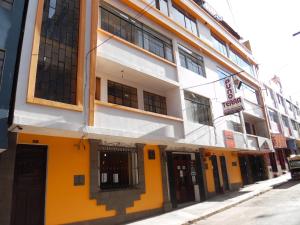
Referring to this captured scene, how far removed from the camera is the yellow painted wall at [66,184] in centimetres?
856

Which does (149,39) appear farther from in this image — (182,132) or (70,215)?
(70,215)

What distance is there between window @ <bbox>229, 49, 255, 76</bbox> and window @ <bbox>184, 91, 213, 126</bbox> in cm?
876

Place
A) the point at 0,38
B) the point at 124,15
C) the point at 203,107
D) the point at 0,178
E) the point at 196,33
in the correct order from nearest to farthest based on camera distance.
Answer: the point at 0,178 → the point at 0,38 → the point at 124,15 → the point at 203,107 → the point at 196,33

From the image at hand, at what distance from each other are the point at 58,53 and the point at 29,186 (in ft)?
15.3

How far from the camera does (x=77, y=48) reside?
9281mm

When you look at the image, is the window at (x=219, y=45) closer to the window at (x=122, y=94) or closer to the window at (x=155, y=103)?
the window at (x=155, y=103)

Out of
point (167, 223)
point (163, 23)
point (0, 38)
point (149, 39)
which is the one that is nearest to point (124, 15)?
point (149, 39)

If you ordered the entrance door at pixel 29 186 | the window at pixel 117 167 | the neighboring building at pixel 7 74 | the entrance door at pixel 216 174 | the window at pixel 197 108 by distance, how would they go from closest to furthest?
the neighboring building at pixel 7 74 → the entrance door at pixel 29 186 → the window at pixel 117 167 → the window at pixel 197 108 → the entrance door at pixel 216 174

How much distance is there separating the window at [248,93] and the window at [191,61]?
21.3 feet

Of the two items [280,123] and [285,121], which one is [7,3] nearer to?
[280,123]

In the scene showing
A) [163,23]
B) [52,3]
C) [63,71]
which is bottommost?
[63,71]

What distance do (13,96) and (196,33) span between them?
14027 millimetres

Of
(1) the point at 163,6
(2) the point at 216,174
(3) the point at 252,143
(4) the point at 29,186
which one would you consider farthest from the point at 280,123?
(4) the point at 29,186

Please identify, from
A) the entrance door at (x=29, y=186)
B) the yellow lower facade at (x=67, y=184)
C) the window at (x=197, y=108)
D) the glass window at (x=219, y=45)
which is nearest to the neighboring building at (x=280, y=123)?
the glass window at (x=219, y=45)
